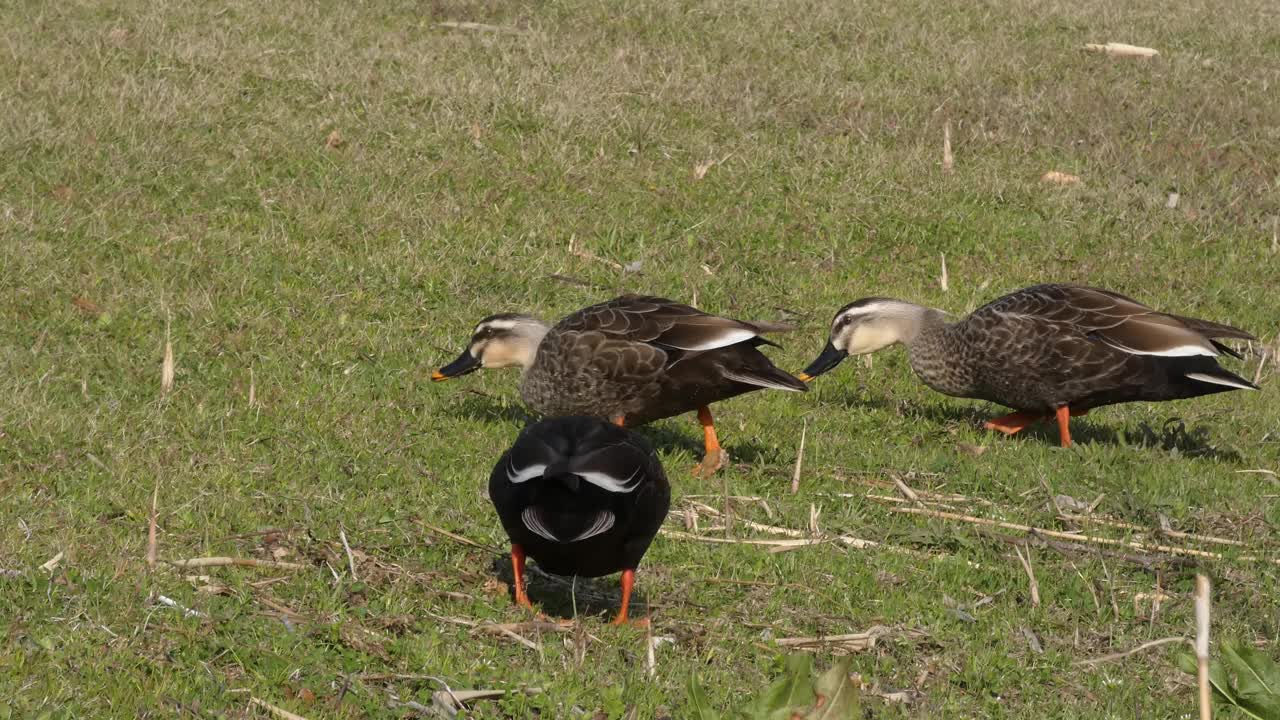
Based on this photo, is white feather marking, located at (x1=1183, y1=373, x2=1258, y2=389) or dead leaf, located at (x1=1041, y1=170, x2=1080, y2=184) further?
dead leaf, located at (x1=1041, y1=170, x2=1080, y2=184)

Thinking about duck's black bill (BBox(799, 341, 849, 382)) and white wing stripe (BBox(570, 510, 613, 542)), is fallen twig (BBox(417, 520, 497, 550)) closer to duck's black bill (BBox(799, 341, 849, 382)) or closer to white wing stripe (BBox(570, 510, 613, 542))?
white wing stripe (BBox(570, 510, 613, 542))

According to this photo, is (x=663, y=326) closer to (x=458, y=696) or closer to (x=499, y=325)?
(x=499, y=325)

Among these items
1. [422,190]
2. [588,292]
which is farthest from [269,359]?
[422,190]

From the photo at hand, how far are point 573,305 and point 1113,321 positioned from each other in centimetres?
413

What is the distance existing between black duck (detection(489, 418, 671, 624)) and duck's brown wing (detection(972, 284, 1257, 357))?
14.5 ft

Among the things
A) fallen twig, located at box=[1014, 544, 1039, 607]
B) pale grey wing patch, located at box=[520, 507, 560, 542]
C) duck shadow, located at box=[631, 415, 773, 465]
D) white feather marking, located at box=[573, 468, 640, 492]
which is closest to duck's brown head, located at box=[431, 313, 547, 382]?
duck shadow, located at box=[631, 415, 773, 465]

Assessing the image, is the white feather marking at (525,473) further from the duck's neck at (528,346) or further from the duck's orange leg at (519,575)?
the duck's neck at (528,346)

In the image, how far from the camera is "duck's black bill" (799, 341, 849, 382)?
9.70 meters

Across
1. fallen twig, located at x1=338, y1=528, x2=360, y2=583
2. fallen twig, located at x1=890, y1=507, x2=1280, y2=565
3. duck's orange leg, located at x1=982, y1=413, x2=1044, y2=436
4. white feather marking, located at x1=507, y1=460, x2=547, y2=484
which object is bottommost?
duck's orange leg, located at x1=982, y1=413, x2=1044, y2=436

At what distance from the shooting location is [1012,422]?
9633mm

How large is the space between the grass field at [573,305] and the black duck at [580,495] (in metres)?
0.42

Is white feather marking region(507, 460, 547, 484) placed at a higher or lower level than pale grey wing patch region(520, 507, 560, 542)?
higher

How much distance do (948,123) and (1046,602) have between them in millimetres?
9452

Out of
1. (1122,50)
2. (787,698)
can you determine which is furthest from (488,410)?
(1122,50)
